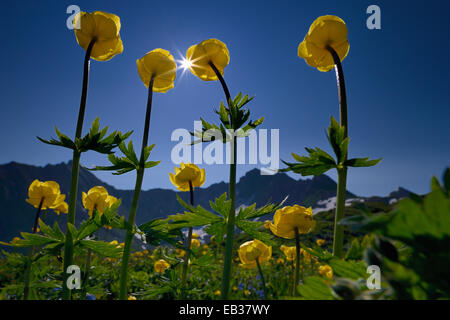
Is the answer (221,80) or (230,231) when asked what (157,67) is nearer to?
(221,80)

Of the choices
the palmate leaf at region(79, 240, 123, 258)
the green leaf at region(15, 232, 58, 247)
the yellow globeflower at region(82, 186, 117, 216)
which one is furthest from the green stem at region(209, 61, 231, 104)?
the yellow globeflower at region(82, 186, 117, 216)

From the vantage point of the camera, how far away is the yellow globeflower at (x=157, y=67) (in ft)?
5.13

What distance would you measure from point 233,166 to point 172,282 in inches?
43.2

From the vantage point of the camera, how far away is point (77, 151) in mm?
1260

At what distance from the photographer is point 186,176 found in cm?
217

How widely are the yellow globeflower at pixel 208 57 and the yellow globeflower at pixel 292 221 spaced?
3.15 feet

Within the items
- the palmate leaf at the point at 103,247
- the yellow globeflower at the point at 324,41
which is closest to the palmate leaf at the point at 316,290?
the palmate leaf at the point at 103,247

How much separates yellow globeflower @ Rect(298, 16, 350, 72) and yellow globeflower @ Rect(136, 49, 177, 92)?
784 millimetres

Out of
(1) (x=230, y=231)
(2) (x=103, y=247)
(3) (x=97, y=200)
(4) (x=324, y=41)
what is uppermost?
(4) (x=324, y=41)

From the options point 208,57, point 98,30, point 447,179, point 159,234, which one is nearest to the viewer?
point 447,179

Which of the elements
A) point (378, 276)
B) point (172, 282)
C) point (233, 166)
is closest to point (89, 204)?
point (172, 282)

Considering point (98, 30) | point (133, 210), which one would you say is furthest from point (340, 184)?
point (98, 30)

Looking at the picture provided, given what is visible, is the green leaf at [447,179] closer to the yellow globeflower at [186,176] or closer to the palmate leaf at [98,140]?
the palmate leaf at [98,140]

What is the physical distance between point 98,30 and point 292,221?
5.18 ft
